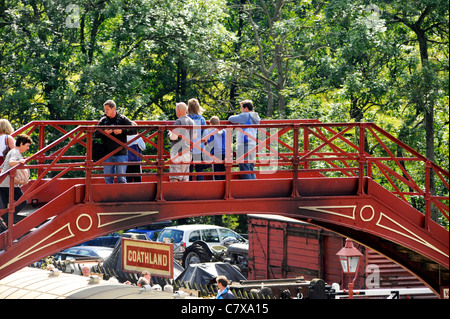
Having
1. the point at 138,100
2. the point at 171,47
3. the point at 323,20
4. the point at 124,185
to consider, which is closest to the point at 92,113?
the point at 138,100

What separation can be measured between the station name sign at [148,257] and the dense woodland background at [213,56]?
14.4 metres

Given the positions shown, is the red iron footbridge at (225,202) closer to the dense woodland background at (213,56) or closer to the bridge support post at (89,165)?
the bridge support post at (89,165)

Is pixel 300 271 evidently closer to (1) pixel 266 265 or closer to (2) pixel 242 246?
(1) pixel 266 265

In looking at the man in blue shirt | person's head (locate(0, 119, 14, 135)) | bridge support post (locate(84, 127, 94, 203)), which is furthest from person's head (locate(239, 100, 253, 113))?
person's head (locate(0, 119, 14, 135))

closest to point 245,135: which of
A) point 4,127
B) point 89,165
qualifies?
point 89,165

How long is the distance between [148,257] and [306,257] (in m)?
10.0

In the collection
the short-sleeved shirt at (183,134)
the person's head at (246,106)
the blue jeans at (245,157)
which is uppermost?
the person's head at (246,106)

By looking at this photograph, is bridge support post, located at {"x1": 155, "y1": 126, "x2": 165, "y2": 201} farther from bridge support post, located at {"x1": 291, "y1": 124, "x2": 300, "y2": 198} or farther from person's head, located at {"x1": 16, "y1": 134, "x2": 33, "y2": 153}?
bridge support post, located at {"x1": 291, "y1": 124, "x2": 300, "y2": 198}

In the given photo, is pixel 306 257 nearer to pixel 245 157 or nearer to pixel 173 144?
pixel 245 157

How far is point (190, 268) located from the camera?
829 inches

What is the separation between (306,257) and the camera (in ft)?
74.1

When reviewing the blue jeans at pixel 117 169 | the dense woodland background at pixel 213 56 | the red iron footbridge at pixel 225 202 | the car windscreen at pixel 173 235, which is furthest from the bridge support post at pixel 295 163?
the car windscreen at pixel 173 235

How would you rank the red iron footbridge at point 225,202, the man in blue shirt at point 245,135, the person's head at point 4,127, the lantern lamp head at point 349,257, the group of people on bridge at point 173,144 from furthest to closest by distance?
the lantern lamp head at point 349,257 < the man in blue shirt at point 245,135 < the person's head at point 4,127 < the group of people on bridge at point 173,144 < the red iron footbridge at point 225,202

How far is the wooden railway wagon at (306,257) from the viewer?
799 inches
